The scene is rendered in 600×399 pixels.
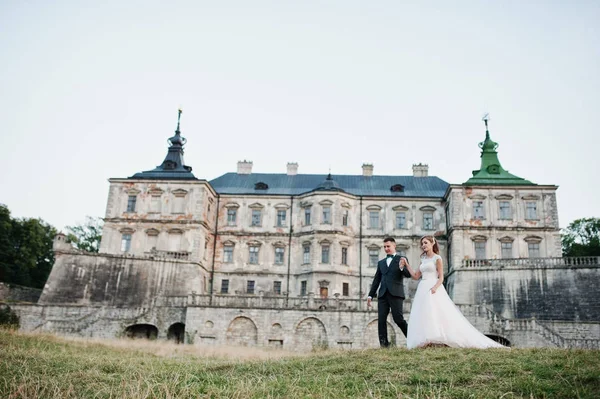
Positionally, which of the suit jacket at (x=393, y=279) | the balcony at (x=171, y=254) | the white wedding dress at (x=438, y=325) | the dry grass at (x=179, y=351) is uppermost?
the balcony at (x=171, y=254)

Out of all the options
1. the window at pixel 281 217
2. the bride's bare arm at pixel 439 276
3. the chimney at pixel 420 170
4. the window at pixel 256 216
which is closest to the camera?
the bride's bare arm at pixel 439 276

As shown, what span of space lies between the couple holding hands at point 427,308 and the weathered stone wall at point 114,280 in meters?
28.2

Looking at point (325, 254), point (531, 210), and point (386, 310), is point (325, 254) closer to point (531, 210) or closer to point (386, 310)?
point (531, 210)

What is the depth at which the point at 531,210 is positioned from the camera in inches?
1506

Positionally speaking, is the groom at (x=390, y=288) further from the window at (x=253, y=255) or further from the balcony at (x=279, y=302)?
the window at (x=253, y=255)

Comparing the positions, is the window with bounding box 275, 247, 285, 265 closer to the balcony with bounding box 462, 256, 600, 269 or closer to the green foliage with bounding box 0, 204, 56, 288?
the balcony with bounding box 462, 256, 600, 269

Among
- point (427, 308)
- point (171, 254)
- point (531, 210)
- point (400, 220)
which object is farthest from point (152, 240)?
point (427, 308)

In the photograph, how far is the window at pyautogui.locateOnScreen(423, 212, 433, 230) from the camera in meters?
41.8

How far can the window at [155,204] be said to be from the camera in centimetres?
4044

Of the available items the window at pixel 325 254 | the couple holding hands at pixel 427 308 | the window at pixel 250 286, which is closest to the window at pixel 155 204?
the window at pixel 250 286

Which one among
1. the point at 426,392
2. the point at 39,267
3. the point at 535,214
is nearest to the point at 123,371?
the point at 426,392

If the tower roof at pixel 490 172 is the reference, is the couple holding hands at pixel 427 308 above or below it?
below

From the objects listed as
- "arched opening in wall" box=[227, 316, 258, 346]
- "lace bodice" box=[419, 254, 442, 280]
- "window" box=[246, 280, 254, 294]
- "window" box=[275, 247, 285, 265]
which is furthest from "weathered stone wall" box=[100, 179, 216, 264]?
"lace bodice" box=[419, 254, 442, 280]

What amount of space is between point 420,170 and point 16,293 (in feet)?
108
